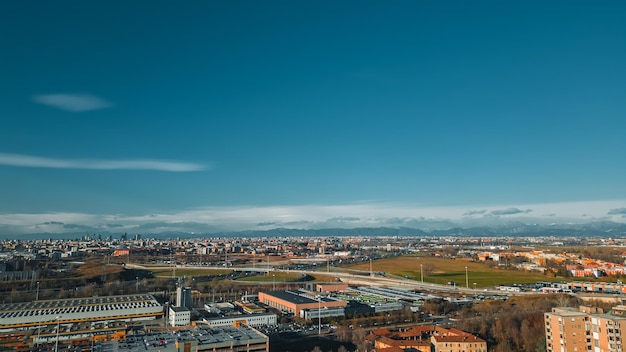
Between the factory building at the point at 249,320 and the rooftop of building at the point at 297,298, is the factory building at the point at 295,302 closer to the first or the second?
the rooftop of building at the point at 297,298

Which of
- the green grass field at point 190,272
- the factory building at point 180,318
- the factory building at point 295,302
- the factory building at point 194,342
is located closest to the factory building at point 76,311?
the factory building at point 180,318

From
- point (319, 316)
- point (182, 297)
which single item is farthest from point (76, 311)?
point (319, 316)

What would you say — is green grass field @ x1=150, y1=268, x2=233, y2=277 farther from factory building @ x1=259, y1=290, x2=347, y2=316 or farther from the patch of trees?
the patch of trees

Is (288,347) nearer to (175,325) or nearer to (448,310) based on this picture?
(175,325)

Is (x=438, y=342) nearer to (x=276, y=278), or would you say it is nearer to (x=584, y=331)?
(x=584, y=331)

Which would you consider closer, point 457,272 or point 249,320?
point 249,320

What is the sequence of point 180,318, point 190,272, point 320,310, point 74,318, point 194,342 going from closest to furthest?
point 194,342 → point 180,318 → point 74,318 → point 320,310 → point 190,272

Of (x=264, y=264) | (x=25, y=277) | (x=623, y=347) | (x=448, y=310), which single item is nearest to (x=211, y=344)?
(x=623, y=347)
